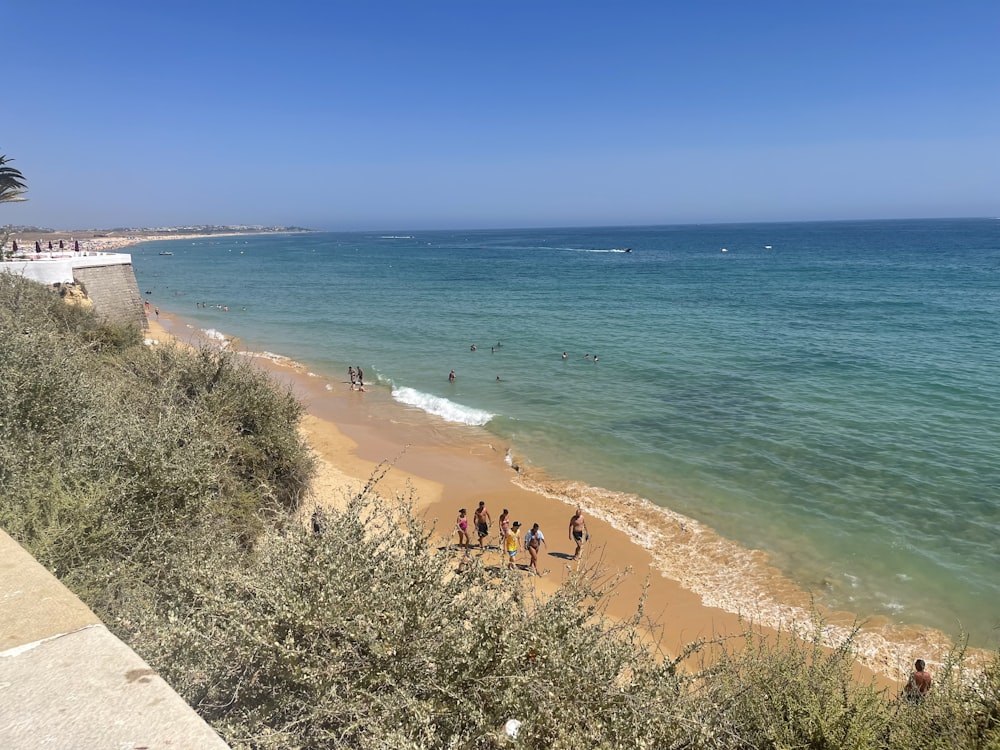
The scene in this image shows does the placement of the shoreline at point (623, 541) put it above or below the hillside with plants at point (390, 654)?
below

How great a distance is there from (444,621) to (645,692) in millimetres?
1589

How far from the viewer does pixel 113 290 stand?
2488cm

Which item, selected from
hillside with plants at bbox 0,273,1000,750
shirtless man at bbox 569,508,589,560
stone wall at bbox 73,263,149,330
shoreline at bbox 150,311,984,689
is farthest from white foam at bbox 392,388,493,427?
hillside with plants at bbox 0,273,1000,750

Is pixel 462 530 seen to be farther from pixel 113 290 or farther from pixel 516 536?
pixel 113 290

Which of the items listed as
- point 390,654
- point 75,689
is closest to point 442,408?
point 390,654

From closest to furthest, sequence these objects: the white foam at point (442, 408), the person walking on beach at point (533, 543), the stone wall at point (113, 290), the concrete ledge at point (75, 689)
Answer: the concrete ledge at point (75, 689)
the person walking on beach at point (533, 543)
the white foam at point (442, 408)
the stone wall at point (113, 290)

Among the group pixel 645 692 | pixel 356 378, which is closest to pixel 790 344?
pixel 356 378

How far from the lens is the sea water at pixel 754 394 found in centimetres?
1287

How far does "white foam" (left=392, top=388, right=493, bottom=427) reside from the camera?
21.5 metres

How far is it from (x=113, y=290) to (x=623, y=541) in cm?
2385

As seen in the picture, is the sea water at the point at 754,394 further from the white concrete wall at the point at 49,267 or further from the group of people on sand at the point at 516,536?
the white concrete wall at the point at 49,267

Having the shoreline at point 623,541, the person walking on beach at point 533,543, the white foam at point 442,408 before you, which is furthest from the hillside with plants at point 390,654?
the white foam at point 442,408

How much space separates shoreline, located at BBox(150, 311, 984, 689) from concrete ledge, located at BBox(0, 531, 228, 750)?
433 cm

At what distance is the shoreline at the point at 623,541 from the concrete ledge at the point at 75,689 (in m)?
4.33
